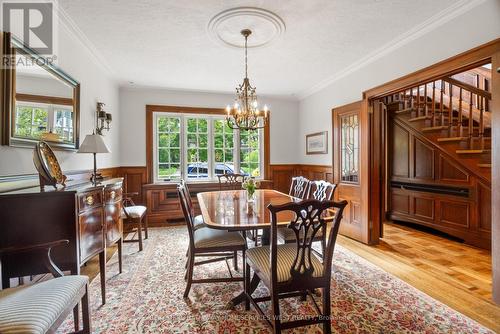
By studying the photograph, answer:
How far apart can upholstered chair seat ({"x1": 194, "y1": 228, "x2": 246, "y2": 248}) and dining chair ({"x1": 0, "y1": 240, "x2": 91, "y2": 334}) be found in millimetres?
884

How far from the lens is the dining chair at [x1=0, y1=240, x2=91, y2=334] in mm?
1097

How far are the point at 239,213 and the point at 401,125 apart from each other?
157 inches

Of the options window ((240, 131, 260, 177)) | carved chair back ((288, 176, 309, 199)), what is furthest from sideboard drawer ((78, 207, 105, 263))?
window ((240, 131, 260, 177))

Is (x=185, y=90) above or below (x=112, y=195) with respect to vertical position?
above

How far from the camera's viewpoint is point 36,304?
1207mm

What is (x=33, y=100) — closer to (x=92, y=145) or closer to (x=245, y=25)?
(x=92, y=145)

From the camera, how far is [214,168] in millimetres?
5219

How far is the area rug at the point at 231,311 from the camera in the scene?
1.79 meters

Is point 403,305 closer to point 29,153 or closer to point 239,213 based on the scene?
point 239,213

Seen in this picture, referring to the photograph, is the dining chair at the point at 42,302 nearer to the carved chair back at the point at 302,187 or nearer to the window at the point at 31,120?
the window at the point at 31,120

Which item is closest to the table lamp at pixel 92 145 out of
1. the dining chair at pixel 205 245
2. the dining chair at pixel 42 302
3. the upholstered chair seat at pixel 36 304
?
the dining chair at pixel 205 245

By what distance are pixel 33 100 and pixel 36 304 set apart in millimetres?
1602

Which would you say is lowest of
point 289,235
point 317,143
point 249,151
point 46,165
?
point 289,235

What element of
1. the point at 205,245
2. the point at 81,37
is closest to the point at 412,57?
the point at 205,245
